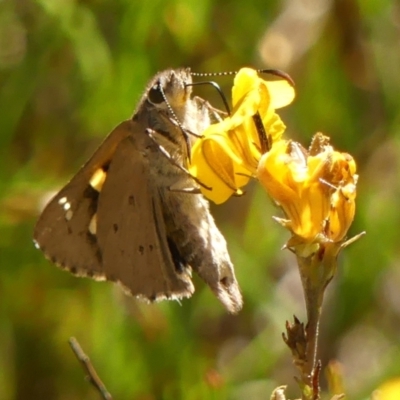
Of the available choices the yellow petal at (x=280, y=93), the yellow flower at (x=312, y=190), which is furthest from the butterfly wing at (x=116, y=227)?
the yellow flower at (x=312, y=190)

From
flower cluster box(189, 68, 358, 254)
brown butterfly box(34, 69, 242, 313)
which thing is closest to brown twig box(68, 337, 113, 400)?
flower cluster box(189, 68, 358, 254)

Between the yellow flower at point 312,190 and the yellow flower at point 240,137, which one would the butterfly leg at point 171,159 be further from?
the yellow flower at point 312,190

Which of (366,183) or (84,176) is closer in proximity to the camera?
(84,176)

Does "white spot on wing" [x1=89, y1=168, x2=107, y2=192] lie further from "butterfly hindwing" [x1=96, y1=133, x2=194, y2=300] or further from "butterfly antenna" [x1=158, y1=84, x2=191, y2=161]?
"butterfly antenna" [x1=158, y1=84, x2=191, y2=161]

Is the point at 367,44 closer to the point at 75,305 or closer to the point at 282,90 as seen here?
the point at 75,305

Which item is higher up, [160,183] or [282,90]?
[160,183]

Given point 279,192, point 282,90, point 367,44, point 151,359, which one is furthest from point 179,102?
point 367,44

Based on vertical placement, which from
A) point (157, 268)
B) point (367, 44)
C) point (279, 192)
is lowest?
point (279, 192)

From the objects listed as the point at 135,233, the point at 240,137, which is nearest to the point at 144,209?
the point at 135,233
